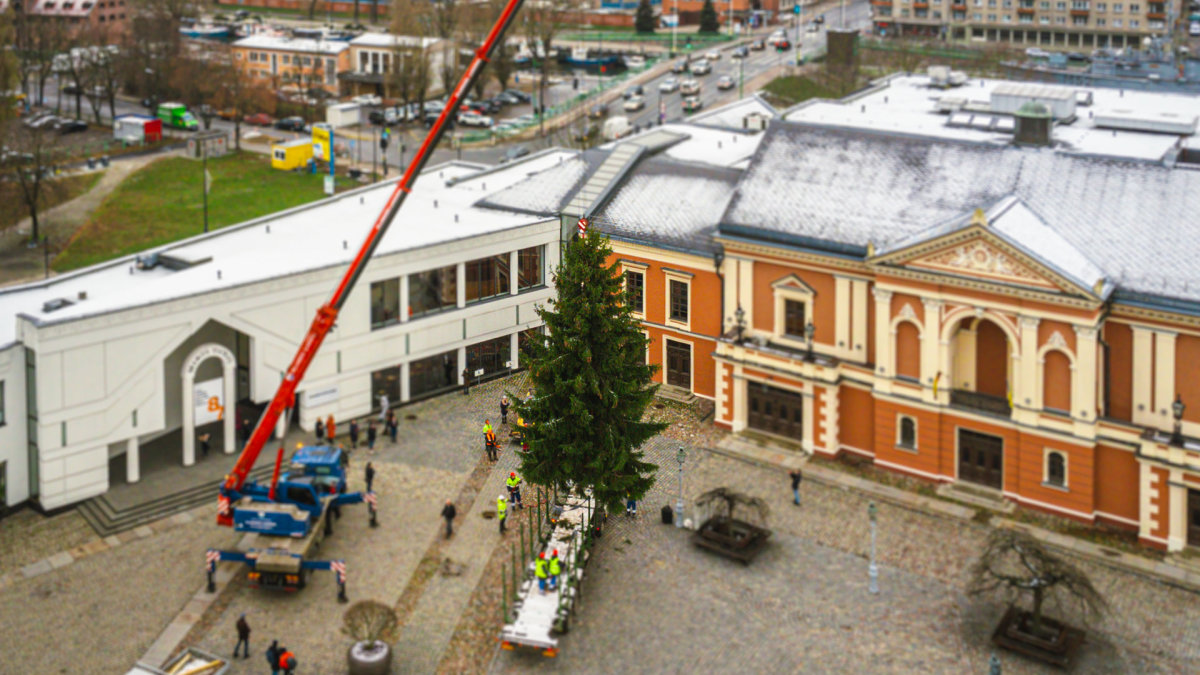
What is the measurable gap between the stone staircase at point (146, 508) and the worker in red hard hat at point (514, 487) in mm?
24412

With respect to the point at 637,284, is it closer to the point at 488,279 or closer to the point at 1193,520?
the point at 488,279

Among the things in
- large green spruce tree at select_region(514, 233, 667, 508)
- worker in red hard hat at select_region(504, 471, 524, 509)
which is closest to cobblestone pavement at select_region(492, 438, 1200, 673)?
worker in red hard hat at select_region(504, 471, 524, 509)

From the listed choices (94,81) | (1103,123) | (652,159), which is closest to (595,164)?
(652,159)

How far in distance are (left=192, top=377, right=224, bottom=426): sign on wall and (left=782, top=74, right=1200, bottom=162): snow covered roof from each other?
18934mm

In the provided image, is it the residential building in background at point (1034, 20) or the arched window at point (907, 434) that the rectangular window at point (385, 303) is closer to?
the arched window at point (907, 434)

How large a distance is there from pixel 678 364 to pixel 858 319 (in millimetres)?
22649

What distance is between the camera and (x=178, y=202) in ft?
236

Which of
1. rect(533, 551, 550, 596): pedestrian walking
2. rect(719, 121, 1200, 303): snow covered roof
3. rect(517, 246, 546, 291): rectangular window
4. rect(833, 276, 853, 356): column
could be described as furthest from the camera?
rect(833, 276, 853, 356): column

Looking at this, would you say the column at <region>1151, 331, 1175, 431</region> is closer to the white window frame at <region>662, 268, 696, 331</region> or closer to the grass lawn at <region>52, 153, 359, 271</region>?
the white window frame at <region>662, 268, 696, 331</region>

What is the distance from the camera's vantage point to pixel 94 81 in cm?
9512

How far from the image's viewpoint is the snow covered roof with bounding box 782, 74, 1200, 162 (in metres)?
39.3

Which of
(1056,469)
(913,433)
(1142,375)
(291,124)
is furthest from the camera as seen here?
(291,124)

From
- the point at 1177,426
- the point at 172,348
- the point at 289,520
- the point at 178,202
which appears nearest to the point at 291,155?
the point at 178,202

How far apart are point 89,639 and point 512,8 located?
24349 mm
